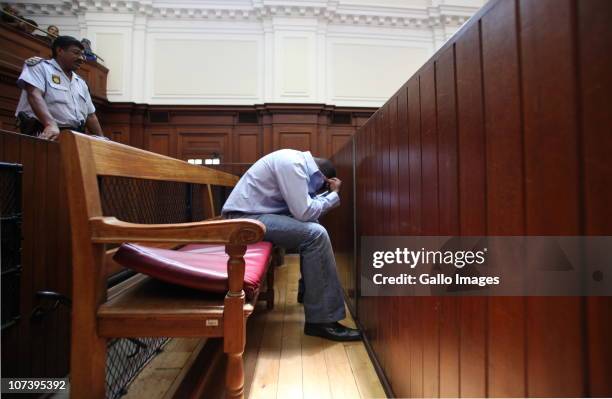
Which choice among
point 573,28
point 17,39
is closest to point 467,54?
point 573,28

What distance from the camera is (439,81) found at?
0.69 m

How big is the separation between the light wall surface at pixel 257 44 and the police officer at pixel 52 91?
248cm

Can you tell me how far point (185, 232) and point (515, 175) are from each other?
2.17ft

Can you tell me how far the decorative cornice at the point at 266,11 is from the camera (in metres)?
4.06

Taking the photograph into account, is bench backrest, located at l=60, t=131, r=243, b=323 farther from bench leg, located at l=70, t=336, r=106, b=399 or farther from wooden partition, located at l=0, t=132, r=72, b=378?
wooden partition, located at l=0, t=132, r=72, b=378

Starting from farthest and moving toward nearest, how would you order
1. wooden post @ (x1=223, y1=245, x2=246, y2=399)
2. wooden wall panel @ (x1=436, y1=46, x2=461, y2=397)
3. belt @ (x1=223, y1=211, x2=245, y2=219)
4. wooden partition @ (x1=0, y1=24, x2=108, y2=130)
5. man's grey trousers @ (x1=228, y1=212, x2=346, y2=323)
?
wooden partition @ (x1=0, y1=24, x2=108, y2=130) → belt @ (x1=223, y1=211, x2=245, y2=219) → man's grey trousers @ (x1=228, y1=212, x2=346, y2=323) → wooden post @ (x1=223, y1=245, x2=246, y2=399) → wooden wall panel @ (x1=436, y1=46, x2=461, y2=397)

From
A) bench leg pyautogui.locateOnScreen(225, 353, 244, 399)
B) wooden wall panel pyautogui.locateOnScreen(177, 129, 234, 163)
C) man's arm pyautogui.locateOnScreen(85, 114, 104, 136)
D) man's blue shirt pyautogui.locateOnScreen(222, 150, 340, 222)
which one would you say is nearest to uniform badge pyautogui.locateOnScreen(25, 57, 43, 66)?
man's arm pyautogui.locateOnScreen(85, 114, 104, 136)

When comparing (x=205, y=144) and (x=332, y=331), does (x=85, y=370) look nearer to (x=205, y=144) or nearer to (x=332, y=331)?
(x=332, y=331)

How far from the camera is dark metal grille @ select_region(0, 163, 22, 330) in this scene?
0.86 meters

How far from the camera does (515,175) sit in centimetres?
45

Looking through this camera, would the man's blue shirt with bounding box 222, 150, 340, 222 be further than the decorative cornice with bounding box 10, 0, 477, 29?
No

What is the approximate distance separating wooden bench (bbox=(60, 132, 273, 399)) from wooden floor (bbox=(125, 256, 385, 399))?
1.32 feet

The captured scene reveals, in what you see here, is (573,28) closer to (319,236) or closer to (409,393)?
(409,393)

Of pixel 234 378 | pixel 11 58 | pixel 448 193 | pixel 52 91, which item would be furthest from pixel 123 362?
pixel 11 58
